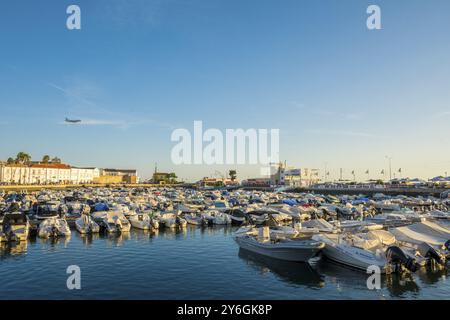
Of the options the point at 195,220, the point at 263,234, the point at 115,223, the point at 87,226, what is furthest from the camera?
the point at 195,220

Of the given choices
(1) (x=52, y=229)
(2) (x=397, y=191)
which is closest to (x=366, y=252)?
(1) (x=52, y=229)

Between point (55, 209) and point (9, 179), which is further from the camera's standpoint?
point (9, 179)

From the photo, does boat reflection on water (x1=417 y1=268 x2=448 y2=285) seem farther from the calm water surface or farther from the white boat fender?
the white boat fender

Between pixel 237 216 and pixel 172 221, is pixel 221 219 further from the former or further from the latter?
pixel 172 221

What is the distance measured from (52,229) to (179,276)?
2019 centimetres

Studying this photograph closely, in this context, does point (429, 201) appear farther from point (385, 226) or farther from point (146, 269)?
point (146, 269)

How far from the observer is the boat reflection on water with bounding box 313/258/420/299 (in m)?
20.3

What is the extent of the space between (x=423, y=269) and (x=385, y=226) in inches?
797

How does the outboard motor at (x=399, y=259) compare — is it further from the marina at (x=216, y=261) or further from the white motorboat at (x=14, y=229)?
the white motorboat at (x=14, y=229)

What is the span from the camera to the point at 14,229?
32.8 metres

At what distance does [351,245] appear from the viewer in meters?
26.3

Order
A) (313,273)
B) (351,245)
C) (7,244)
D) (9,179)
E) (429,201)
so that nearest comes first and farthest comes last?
(313,273) < (351,245) < (7,244) < (429,201) < (9,179)

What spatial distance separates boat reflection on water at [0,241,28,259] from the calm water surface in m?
0.07
